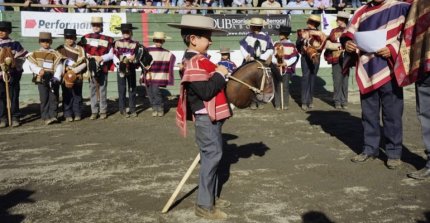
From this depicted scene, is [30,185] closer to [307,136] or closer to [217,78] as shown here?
[217,78]

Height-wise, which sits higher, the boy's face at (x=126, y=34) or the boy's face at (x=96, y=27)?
the boy's face at (x=96, y=27)

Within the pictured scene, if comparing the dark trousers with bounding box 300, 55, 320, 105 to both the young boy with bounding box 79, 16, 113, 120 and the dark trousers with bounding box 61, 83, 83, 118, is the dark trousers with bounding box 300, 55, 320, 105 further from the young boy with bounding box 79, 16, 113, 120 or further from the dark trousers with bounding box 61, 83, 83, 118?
the dark trousers with bounding box 61, 83, 83, 118

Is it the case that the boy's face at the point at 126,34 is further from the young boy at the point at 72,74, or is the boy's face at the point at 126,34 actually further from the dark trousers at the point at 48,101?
the dark trousers at the point at 48,101

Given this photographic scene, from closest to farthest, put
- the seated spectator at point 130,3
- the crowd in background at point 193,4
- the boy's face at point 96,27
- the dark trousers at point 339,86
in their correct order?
1. the boy's face at point 96,27
2. the dark trousers at point 339,86
3. the crowd in background at point 193,4
4. the seated spectator at point 130,3

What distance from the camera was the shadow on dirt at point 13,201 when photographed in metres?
4.76

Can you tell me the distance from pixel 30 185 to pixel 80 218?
4.93 ft

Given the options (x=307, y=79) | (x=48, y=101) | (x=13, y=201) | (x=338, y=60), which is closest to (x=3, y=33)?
(x=48, y=101)

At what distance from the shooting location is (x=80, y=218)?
474 cm

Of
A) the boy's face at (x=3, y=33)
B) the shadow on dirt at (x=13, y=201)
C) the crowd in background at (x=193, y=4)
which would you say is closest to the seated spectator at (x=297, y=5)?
the crowd in background at (x=193, y=4)

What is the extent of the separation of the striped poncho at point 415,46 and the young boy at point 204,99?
268 centimetres

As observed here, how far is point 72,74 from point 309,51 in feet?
17.7

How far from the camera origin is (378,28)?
624 centimetres

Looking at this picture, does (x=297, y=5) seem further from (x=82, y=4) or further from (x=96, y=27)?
(x=96, y=27)

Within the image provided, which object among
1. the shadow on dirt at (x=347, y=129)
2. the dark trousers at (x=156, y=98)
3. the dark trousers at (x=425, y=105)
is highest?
the dark trousers at (x=425, y=105)
